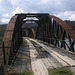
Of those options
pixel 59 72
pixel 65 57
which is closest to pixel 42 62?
pixel 59 72

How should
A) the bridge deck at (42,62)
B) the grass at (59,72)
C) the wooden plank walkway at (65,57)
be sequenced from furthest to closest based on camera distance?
1. the wooden plank walkway at (65,57)
2. the bridge deck at (42,62)
3. the grass at (59,72)

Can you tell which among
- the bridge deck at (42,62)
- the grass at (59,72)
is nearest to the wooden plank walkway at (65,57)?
the bridge deck at (42,62)

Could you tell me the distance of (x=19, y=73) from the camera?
A: 170 inches

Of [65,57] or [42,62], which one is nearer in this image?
[42,62]

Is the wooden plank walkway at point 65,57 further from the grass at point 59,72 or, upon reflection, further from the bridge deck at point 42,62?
the grass at point 59,72

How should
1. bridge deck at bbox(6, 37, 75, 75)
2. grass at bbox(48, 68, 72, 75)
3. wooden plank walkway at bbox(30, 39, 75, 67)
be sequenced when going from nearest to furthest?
grass at bbox(48, 68, 72, 75) < bridge deck at bbox(6, 37, 75, 75) < wooden plank walkway at bbox(30, 39, 75, 67)

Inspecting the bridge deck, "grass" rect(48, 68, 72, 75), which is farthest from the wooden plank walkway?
"grass" rect(48, 68, 72, 75)

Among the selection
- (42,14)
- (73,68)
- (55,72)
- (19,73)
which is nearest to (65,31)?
(73,68)

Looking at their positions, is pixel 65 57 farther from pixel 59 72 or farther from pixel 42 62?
pixel 59 72

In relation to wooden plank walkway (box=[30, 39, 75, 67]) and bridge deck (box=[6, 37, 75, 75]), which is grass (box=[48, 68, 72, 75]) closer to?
bridge deck (box=[6, 37, 75, 75])

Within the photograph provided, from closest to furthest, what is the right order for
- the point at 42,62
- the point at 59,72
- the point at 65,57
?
the point at 59,72, the point at 42,62, the point at 65,57

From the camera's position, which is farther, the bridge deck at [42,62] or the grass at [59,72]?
the bridge deck at [42,62]

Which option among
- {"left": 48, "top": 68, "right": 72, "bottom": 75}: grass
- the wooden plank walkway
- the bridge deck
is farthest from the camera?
the wooden plank walkway

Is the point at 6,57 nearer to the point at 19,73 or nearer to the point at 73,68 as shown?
the point at 19,73
